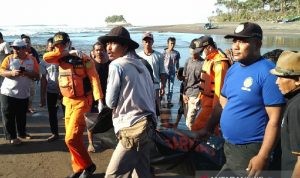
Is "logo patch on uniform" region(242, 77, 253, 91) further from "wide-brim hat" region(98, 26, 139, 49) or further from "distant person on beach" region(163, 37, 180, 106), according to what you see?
"distant person on beach" region(163, 37, 180, 106)

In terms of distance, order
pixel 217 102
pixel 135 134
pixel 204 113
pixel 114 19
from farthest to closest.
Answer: pixel 114 19
pixel 204 113
pixel 217 102
pixel 135 134

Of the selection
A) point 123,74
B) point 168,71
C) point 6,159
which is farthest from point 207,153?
point 168,71

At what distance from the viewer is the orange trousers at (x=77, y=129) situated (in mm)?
4652

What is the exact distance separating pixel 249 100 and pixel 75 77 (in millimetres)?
2712

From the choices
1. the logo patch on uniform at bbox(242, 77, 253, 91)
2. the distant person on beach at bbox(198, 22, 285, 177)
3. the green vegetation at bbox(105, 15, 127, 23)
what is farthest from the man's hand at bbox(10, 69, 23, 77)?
the green vegetation at bbox(105, 15, 127, 23)

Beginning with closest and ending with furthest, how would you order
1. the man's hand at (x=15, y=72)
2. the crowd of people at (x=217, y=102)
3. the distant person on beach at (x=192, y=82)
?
the crowd of people at (x=217, y=102) → the man's hand at (x=15, y=72) → the distant person on beach at (x=192, y=82)

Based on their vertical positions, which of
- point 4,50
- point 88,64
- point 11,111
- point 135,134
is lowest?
point 11,111

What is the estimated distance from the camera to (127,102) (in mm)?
3354

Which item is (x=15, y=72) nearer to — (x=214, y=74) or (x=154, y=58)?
(x=154, y=58)

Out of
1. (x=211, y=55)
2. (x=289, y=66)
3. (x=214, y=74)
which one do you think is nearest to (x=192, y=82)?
(x=211, y=55)

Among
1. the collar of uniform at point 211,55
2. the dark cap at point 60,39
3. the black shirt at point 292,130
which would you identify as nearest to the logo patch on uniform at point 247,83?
the black shirt at point 292,130

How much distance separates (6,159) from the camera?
220 inches

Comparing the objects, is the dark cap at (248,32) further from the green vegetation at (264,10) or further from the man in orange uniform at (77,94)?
the green vegetation at (264,10)

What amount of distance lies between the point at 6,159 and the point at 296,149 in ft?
15.2
